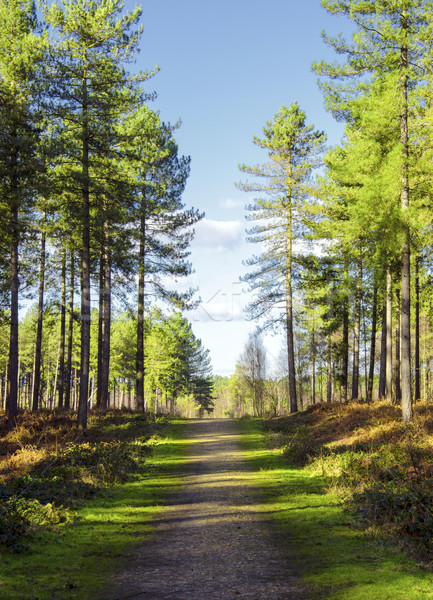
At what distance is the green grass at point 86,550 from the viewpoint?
224 inches

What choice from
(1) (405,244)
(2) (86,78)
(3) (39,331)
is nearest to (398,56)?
(1) (405,244)

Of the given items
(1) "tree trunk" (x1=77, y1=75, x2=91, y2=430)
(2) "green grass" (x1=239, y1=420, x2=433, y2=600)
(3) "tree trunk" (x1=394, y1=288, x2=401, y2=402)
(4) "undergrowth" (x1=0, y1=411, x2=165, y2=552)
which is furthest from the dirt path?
(3) "tree trunk" (x1=394, y1=288, x2=401, y2=402)

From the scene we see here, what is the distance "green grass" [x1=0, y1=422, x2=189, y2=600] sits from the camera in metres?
5.68

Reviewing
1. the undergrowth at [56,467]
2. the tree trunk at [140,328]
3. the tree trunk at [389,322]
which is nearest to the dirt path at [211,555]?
the undergrowth at [56,467]

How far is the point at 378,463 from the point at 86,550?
677 cm

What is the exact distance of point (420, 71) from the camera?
606 inches

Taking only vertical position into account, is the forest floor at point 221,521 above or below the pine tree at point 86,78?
below

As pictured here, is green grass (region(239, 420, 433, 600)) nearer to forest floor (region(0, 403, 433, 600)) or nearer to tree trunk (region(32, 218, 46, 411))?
forest floor (region(0, 403, 433, 600))

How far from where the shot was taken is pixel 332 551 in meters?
7.01

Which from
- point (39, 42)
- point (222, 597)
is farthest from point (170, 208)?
point (222, 597)

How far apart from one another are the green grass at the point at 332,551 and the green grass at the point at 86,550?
247cm

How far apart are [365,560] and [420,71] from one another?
14671mm

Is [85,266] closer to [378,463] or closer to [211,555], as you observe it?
[378,463]

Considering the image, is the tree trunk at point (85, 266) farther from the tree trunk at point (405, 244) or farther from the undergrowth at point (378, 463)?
the tree trunk at point (405, 244)
